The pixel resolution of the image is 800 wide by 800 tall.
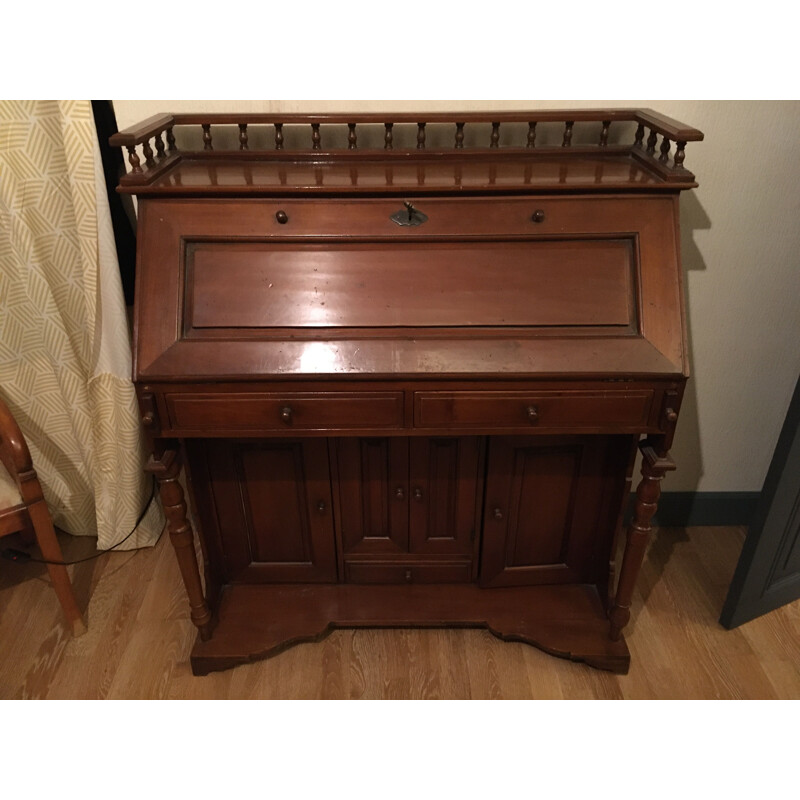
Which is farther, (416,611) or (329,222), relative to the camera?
(416,611)

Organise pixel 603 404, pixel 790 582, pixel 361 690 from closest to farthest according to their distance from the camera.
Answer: pixel 603 404, pixel 361 690, pixel 790 582

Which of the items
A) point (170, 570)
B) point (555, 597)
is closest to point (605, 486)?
point (555, 597)

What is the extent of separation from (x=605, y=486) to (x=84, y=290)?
1529 millimetres

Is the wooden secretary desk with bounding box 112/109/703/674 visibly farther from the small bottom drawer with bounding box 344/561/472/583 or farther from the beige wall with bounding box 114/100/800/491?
the small bottom drawer with bounding box 344/561/472/583

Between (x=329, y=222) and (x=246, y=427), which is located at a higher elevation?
(x=329, y=222)

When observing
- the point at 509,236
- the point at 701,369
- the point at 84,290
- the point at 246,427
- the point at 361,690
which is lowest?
the point at 361,690

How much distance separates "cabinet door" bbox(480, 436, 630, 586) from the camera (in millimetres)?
1604

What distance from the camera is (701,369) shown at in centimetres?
190

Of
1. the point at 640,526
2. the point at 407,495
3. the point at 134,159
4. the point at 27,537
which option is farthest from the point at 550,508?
the point at 27,537

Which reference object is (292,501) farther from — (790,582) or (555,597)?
(790,582)

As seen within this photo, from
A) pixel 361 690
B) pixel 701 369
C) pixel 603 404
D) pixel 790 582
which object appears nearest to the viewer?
pixel 603 404

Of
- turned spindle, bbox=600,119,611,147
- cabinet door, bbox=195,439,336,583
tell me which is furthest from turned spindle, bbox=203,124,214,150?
turned spindle, bbox=600,119,611,147

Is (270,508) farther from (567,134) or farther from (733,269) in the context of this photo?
(733,269)

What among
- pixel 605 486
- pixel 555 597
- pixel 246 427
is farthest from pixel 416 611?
pixel 246 427
